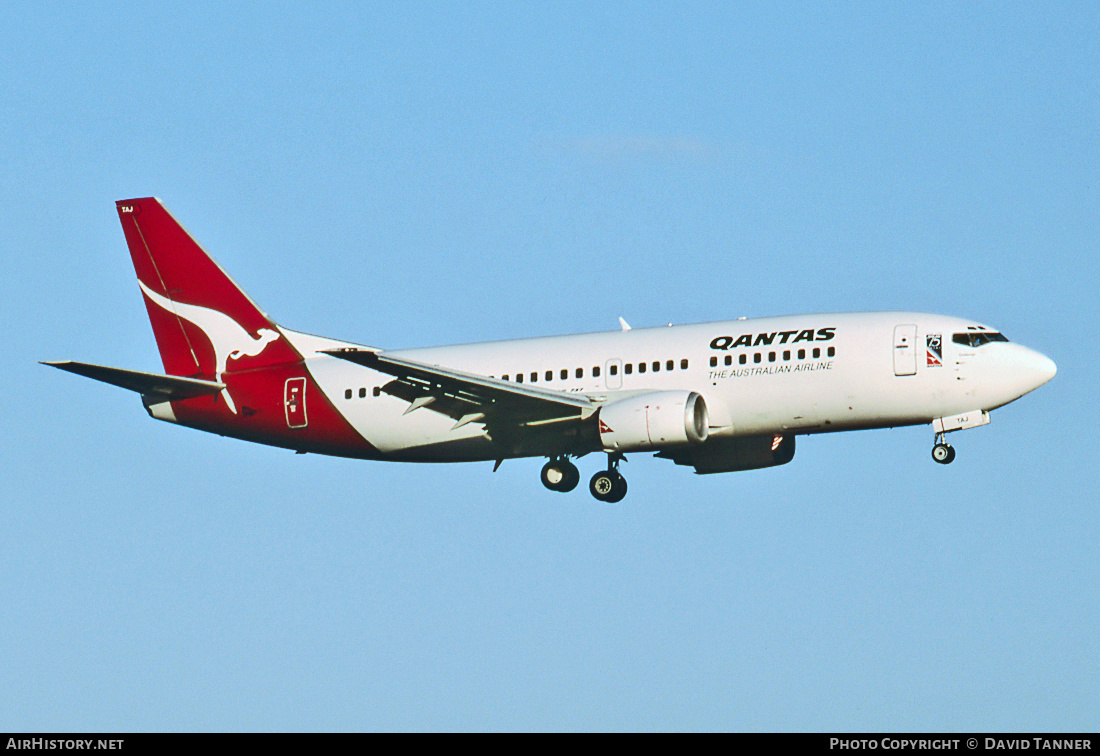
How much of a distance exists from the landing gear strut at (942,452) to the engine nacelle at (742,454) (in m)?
5.02

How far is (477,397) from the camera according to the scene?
169 ft

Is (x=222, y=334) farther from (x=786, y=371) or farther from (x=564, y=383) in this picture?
(x=786, y=371)

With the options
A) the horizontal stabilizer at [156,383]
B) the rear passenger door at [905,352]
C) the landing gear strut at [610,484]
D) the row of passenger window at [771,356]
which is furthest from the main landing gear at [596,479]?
the horizontal stabilizer at [156,383]

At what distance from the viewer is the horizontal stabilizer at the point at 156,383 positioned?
53.1 meters

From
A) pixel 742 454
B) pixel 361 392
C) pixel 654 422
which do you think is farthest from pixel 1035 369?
pixel 361 392

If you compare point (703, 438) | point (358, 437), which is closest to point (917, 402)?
point (703, 438)

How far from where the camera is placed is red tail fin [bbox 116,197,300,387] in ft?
189

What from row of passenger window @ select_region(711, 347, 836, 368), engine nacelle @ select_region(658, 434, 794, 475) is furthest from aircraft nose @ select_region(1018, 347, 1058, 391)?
engine nacelle @ select_region(658, 434, 794, 475)

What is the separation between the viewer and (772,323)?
50875mm

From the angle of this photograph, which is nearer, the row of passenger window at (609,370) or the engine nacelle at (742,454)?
the row of passenger window at (609,370)

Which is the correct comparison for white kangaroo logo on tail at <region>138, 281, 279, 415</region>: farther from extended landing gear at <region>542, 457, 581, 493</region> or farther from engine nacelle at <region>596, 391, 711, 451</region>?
engine nacelle at <region>596, 391, 711, 451</region>

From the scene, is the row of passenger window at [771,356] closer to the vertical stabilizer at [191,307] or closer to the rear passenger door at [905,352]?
the rear passenger door at [905,352]

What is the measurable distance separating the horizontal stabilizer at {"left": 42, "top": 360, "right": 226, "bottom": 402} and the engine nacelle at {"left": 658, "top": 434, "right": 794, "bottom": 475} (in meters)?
15.4
